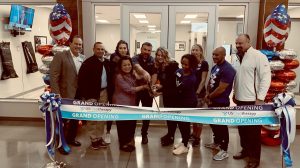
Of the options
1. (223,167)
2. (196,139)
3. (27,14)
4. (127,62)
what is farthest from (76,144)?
(27,14)

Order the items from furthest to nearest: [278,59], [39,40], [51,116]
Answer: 1. [39,40]
2. [278,59]
3. [51,116]

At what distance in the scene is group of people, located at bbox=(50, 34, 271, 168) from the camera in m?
2.98

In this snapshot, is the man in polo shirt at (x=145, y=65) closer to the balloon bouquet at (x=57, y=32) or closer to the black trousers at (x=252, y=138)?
the balloon bouquet at (x=57, y=32)

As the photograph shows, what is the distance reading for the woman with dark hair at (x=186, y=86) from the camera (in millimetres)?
3199

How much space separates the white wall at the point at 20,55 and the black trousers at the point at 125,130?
3.07 meters

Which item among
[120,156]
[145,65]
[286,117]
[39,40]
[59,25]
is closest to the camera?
[286,117]

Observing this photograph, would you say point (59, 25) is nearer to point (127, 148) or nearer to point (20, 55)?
point (127, 148)

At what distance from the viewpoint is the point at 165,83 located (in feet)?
11.3

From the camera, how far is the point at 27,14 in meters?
5.88

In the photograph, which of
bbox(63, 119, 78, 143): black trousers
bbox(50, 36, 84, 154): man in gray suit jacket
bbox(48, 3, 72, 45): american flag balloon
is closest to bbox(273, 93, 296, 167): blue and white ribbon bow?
bbox(50, 36, 84, 154): man in gray suit jacket

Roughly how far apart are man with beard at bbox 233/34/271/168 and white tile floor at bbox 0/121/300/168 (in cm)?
32

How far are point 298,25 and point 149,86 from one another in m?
5.44

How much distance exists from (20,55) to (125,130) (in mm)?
4322

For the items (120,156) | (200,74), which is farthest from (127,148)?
(200,74)
